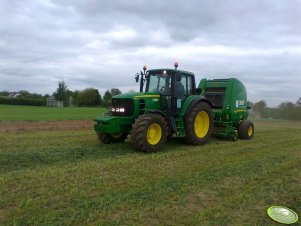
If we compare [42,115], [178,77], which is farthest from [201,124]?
[42,115]

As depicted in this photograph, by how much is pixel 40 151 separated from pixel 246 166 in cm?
512

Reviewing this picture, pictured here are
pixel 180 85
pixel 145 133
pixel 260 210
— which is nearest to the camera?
pixel 260 210

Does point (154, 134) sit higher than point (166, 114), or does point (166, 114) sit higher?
point (166, 114)

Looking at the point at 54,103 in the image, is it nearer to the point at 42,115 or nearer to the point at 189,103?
the point at 42,115

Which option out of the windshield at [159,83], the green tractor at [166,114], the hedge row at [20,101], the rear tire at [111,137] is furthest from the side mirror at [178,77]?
the hedge row at [20,101]

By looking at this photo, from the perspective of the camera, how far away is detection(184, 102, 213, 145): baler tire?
1108 centimetres

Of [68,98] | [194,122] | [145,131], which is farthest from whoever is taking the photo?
[68,98]

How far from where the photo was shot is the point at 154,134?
10008 mm

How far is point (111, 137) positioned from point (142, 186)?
16.0 feet

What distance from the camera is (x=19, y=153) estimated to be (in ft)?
29.2

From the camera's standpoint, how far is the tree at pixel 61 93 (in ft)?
294

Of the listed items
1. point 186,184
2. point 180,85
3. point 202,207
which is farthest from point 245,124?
point 202,207

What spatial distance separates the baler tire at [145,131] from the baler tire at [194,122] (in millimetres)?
1347

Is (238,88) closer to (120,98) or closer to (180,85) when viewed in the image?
(180,85)
